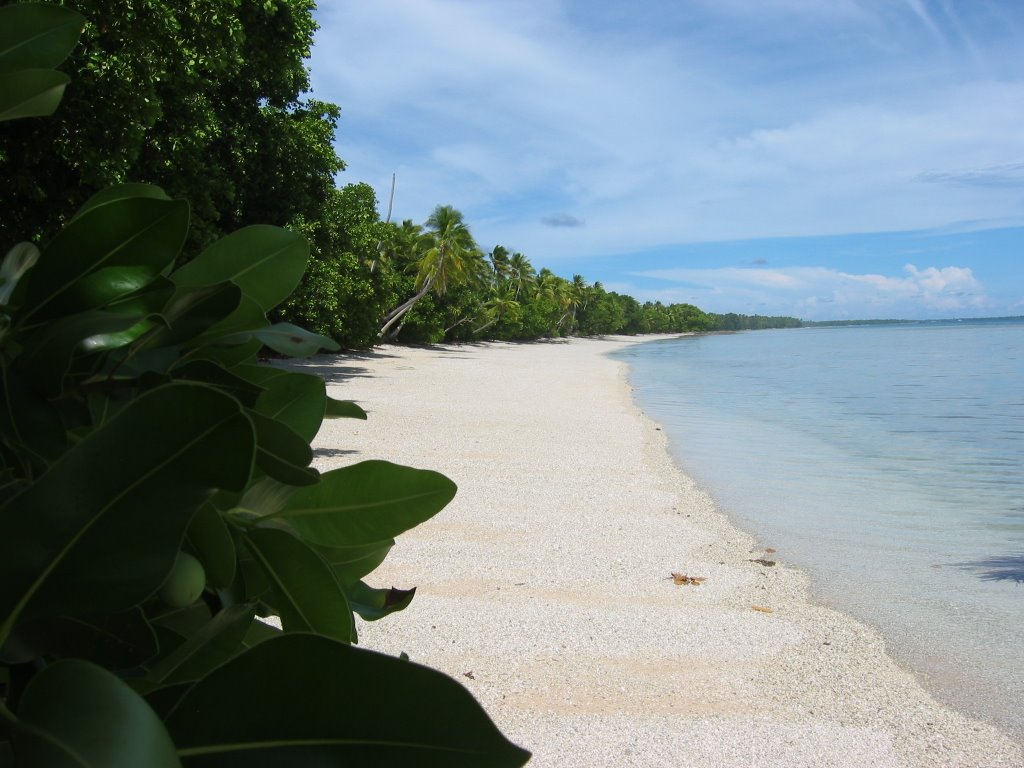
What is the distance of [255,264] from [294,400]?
115 mm

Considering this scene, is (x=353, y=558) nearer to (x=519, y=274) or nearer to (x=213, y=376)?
(x=213, y=376)

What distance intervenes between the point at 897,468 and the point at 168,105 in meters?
10.9

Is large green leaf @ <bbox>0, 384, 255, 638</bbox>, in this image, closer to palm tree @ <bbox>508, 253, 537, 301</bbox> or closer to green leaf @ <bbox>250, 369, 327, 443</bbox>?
green leaf @ <bbox>250, 369, 327, 443</bbox>

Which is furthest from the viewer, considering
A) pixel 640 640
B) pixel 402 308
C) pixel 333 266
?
pixel 402 308

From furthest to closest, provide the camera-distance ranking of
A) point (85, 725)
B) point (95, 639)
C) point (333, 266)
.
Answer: point (333, 266), point (95, 639), point (85, 725)

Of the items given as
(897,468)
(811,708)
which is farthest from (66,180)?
(897,468)

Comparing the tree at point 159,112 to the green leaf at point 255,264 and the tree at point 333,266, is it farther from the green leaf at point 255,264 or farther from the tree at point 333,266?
the green leaf at point 255,264

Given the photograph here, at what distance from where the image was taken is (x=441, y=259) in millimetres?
38469

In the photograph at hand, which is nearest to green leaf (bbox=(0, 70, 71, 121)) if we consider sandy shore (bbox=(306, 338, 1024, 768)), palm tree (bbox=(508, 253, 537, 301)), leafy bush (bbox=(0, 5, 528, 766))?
leafy bush (bbox=(0, 5, 528, 766))

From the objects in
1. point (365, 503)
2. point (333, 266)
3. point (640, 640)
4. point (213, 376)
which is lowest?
point (640, 640)

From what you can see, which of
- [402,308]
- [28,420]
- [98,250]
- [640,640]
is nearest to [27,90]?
[98,250]

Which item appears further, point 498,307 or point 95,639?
point 498,307

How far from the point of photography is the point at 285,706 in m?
0.33

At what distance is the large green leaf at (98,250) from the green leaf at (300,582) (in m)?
0.19
